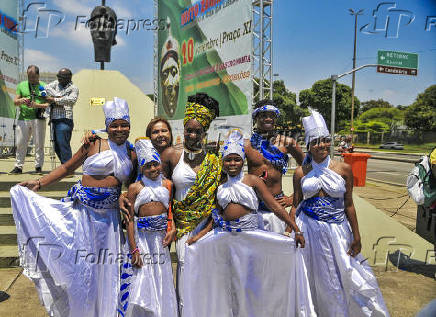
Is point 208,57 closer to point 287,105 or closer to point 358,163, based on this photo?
point 358,163

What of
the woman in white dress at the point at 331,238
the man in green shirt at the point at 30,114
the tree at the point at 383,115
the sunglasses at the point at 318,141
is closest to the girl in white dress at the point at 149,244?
the woman in white dress at the point at 331,238

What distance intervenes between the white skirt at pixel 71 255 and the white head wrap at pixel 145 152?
1.85ft

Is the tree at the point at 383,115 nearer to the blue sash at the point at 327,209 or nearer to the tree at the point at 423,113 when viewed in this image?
the tree at the point at 423,113

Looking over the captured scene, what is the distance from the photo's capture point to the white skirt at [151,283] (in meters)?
2.43

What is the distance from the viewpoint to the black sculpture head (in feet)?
55.2

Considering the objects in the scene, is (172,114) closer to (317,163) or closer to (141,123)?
(141,123)

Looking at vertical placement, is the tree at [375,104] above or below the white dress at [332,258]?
above

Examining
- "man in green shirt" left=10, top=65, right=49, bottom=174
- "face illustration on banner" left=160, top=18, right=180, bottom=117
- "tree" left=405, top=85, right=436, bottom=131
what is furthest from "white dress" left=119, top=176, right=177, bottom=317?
"tree" left=405, top=85, right=436, bottom=131

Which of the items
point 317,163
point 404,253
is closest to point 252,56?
point 404,253

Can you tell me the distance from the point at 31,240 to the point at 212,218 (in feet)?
4.82

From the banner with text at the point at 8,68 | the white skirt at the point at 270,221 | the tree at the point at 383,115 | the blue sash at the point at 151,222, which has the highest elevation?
the tree at the point at 383,115

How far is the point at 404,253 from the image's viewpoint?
198 inches

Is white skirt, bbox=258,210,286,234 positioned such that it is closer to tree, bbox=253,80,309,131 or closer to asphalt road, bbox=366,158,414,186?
asphalt road, bbox=366,158,414,186

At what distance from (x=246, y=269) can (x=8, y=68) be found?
10997 mm
